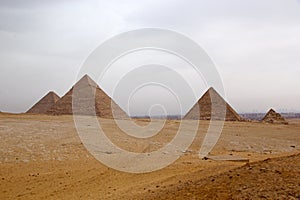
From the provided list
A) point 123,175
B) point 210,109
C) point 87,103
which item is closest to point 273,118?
point 210,109

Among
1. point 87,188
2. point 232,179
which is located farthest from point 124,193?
point 232,179

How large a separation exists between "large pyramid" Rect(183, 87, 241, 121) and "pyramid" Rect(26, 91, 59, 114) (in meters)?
21.0

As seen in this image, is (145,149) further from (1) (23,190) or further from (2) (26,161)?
(1) (23,190)

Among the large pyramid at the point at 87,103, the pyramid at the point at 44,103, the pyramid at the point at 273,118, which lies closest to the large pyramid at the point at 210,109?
the pyramid at the point at 273,118

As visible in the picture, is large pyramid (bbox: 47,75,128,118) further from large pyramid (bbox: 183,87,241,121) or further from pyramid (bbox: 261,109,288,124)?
pyramid (bbox: 261,109,288,124)

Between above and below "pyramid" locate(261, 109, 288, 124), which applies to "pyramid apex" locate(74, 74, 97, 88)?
above

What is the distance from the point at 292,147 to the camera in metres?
19.4

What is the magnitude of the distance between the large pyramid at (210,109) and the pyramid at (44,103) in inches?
826

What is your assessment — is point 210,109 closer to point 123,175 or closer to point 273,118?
point 273,118

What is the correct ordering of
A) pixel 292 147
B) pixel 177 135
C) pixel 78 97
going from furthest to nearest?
pixel 78 97 < pixel 177 135 < pixel 292 147

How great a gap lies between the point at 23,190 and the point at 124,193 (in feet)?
8.77

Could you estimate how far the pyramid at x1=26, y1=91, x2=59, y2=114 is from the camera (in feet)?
163

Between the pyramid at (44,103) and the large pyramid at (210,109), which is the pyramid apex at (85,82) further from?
the large pyramid at (210,109)

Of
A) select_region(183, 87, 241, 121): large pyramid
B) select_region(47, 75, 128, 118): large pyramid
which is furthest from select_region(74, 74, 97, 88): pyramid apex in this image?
select_region(183, 87, 241, 121): large pyramid
